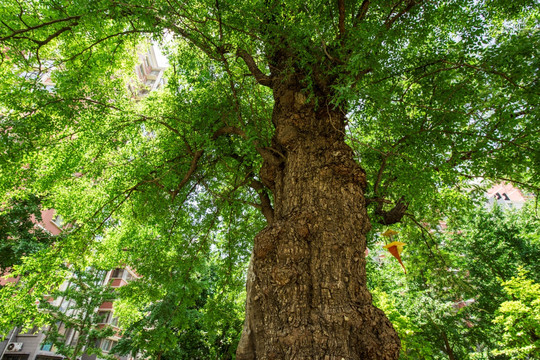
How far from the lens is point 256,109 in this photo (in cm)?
557

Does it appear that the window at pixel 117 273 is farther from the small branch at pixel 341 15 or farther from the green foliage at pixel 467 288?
the small branch at pixel 341 15

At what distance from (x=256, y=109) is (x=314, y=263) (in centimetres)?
348

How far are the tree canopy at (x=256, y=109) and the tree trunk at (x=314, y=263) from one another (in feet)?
0.23

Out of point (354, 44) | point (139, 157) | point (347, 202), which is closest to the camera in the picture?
point (347, 202)

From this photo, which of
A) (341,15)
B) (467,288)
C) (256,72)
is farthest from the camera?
(467,288)

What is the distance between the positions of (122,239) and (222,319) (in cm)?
393

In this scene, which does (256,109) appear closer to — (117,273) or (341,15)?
(341,15)

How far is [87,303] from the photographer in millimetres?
13117

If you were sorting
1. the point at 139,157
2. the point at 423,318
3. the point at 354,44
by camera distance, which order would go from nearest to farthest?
the point at 354,44 < the point at 139,157 < the point at 423,318

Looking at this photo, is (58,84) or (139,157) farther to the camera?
(139,157)

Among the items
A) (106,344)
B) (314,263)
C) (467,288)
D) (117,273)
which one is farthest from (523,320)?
(117,273)

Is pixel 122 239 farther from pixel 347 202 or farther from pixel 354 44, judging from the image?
pixel 354 44

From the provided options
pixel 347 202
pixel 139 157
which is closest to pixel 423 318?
pixel 347 202

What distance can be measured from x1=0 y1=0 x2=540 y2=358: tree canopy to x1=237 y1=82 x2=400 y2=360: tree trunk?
70 millimetres
